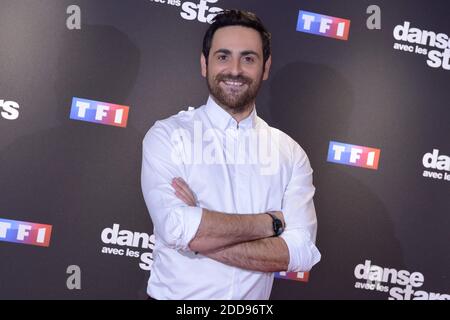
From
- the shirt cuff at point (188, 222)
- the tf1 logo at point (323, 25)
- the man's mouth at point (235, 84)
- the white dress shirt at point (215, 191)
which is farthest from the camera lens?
the tf1 logo at point (323, 25)

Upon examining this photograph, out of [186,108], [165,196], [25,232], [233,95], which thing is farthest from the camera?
[186,108]

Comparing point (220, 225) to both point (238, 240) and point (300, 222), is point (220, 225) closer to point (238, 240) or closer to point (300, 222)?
point (238, 240)

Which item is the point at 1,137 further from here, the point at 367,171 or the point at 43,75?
the point at 367,171

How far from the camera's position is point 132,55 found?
389 cm

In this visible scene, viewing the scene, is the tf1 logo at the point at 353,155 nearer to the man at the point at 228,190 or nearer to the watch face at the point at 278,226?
the man at the point at 228,190

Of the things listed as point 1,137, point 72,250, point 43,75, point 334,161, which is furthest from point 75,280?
point 334,161

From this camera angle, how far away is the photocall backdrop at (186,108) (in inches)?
149

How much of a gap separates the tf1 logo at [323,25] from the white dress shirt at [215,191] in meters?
1.14

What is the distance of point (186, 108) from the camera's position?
13.0 ft

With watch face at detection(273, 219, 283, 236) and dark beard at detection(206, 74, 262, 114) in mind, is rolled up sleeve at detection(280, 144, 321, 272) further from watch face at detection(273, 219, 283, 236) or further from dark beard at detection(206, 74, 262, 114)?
dark beard at detection(206, 74, 262, 114)

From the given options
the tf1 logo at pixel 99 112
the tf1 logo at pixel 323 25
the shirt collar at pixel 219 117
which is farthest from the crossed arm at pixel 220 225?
the tf1 logo at pixel 323 25

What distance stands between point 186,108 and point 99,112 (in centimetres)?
55

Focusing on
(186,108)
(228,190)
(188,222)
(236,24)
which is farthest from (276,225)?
(186,108)

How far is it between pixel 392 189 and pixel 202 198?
1736 mm
